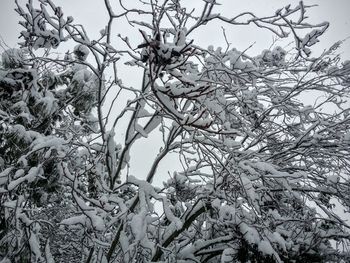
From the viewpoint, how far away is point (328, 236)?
3.14 m

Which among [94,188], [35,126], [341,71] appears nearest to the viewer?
[341,71]

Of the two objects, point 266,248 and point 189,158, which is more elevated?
point 189,158

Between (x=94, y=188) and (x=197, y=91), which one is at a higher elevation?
(x=94, y=188)

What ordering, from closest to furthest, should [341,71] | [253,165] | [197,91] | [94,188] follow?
[197,91] < [253,165] < [341,71] < [94,188]

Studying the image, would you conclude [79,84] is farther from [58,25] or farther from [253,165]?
[253,165]

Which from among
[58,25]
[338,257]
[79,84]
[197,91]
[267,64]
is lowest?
[338,257]

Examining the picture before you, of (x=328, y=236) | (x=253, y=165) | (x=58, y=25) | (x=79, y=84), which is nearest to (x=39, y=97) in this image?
(x=79, y=84)

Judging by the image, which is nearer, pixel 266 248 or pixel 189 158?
pixel 266 248

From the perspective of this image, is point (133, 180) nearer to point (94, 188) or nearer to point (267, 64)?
point (94, 188)

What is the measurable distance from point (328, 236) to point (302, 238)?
38cm

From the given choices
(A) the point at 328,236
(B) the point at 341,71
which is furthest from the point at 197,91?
(B) the point at 341,71

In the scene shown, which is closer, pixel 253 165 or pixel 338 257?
pixel 253 165

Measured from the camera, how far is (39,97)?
3.77 m

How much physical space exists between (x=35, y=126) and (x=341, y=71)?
4279mm
